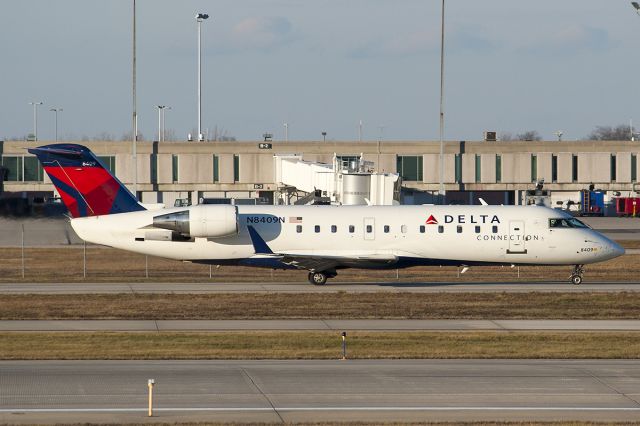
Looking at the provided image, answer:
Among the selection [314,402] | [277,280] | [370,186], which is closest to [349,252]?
[277,280]

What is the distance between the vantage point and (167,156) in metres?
90.5

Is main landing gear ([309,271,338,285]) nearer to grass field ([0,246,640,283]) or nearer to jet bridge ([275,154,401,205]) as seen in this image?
grass field ([0,246,640,283])

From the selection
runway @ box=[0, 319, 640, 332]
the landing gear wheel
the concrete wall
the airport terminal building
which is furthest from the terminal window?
runway @ box=[0, 319, 640, 332]

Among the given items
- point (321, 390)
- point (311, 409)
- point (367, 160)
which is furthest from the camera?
point (367, 160)

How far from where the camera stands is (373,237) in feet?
137

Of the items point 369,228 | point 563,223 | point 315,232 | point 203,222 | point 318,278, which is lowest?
point 318,278

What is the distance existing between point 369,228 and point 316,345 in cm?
1523

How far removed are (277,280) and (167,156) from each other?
47.4m

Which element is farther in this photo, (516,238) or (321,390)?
(516,238)

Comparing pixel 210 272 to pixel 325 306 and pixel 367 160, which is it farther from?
pixel 367 160

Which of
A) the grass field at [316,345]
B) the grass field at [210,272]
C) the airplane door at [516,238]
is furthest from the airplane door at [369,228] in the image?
the grass field at [316,345]

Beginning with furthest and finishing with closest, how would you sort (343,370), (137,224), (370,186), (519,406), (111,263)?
(370,186), (111,263), (137,224), (343,370), (519,406)

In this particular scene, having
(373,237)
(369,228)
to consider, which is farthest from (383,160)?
(373,237)

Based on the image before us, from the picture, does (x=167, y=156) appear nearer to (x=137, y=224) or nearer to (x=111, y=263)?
(x=111, y=263)
